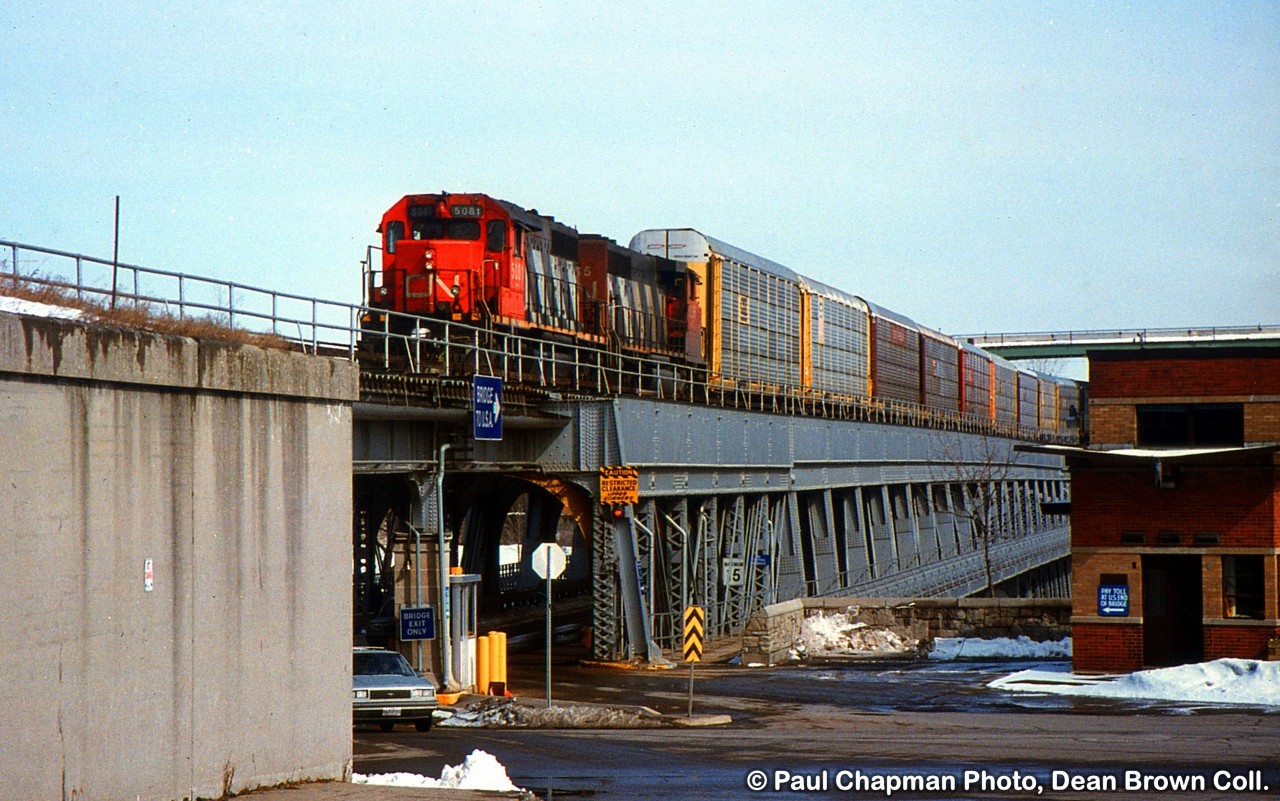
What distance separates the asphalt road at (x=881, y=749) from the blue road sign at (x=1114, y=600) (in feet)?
9.55

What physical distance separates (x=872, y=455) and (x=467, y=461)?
78.1 feet

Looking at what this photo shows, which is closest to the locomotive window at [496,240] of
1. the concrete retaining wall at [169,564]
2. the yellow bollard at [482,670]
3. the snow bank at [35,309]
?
the yellow bollard at [482,670]

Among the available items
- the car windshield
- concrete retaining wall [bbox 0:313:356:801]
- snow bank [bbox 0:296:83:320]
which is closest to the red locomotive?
the car windshield

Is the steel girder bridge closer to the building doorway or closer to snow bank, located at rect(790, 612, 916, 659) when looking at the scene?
snow bank, located at rect(790, 612, 916, 659)

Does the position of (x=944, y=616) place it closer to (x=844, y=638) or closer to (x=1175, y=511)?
(x=844, y=638)

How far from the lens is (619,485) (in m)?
28.5

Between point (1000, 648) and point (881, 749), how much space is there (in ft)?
56.0

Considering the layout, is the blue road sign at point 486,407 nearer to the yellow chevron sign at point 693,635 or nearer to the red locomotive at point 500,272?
the yellow chevron sign at point 693,635

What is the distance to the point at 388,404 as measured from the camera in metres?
22.5

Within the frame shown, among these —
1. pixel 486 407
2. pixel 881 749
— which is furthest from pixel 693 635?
pixel 881 749

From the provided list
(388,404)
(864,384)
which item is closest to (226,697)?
(388,404)

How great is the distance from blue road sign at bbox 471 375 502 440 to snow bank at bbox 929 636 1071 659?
551 inches

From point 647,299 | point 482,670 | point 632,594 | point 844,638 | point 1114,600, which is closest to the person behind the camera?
point 482,670

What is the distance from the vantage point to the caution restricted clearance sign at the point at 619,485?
93.5 ft
